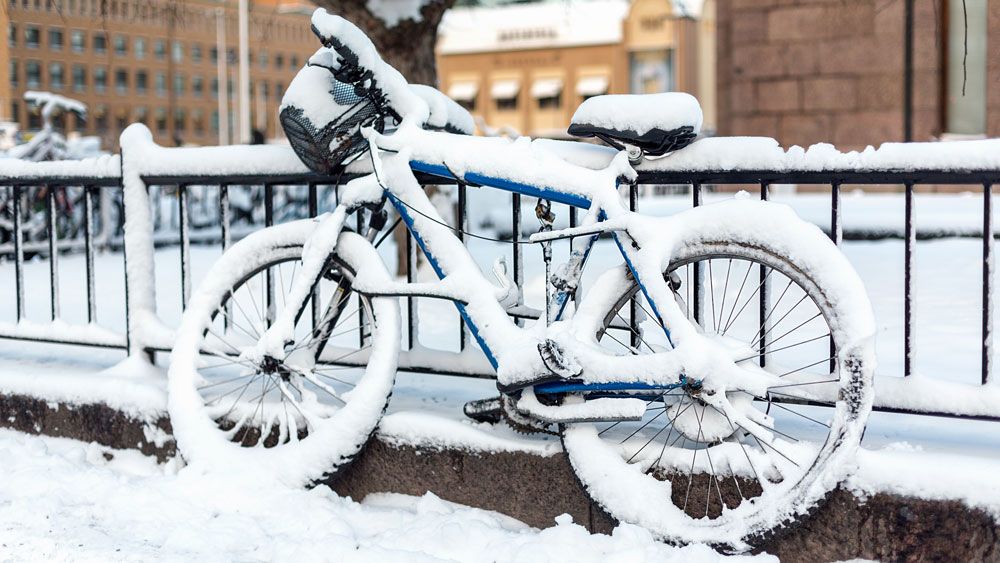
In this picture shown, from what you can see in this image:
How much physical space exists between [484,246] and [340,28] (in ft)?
25.5

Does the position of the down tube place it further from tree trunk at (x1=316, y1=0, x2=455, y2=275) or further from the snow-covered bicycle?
tree trunk at (x1=316, y1=0, x2=455, y2=275)

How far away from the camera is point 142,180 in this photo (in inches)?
191

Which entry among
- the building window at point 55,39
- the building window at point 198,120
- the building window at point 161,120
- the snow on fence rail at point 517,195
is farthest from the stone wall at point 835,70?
the building window at point 198,120

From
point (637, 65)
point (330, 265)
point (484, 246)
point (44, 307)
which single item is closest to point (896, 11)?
point (484, 246)

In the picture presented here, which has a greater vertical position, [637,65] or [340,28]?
Answer: [637,65]

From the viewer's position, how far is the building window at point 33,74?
79.4m

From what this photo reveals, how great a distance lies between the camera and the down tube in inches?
143

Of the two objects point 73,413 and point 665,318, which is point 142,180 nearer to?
point 73,413

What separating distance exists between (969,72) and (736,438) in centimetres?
1142

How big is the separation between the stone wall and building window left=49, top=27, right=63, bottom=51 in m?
77.2

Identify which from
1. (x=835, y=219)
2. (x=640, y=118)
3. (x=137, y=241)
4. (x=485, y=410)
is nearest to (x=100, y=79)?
(x=137, y=241)

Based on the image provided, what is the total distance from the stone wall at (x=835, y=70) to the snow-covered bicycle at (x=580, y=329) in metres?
10.3

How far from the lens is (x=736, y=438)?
11.1ft

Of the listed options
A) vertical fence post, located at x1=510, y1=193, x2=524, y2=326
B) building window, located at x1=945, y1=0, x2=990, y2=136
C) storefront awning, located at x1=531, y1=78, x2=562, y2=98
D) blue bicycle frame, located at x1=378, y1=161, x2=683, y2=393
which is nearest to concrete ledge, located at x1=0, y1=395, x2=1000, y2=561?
blue bicycle frame, located at x1=378, y1=161, x2=683, y2=393
